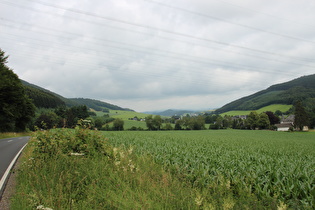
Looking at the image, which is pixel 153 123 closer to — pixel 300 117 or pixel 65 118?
pixel 300 117

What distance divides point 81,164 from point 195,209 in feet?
12.9

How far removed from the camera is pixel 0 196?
478cm

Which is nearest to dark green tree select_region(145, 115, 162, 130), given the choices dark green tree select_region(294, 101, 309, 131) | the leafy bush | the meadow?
dark green tree select_region(294, 101, 309, 131)

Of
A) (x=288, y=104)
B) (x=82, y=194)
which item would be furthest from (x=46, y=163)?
(x=288, y=104)

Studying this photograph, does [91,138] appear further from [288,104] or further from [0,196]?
[288,104]

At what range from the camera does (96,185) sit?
4.95 meters

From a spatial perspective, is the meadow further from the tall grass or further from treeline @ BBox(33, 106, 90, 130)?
treeline @ BBox(33, 106, 90, 130)

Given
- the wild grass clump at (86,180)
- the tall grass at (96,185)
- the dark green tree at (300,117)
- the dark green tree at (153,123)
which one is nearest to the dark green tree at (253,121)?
the dark green tree at (300,117)

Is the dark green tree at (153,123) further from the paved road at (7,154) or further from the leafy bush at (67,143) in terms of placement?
the leafy bush at (67,143)

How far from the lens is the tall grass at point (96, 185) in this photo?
3.97 m

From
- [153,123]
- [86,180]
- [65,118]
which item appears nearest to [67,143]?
[86,180]

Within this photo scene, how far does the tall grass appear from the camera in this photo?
13.0 feet

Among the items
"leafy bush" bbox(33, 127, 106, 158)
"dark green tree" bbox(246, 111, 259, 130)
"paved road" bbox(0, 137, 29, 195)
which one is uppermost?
"leafy bush" bbox(33, 127, 106, 158)

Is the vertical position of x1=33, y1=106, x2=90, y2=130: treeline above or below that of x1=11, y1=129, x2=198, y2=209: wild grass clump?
above
